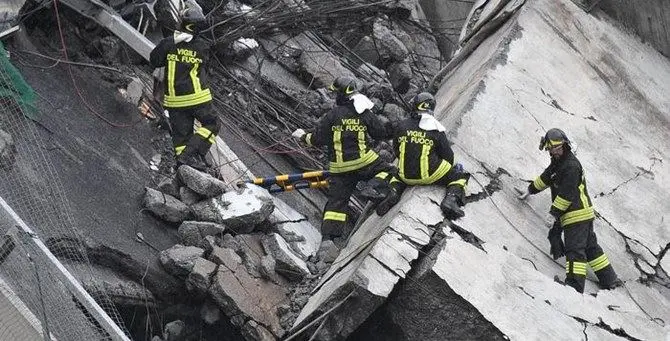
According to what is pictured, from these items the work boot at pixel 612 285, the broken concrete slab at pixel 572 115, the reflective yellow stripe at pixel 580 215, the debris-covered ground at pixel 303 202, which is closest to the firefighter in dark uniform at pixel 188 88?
the debris-covered ground at pixel 303 202

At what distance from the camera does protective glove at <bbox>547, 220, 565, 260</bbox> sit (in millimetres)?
9148

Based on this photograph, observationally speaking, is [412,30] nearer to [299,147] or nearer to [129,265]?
[299,147]

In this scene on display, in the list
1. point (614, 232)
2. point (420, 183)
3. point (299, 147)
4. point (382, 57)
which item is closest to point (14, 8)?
point (299, 147)

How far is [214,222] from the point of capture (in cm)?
933

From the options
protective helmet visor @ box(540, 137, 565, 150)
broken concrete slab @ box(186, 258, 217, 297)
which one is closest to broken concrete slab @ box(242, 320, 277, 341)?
broken concrete slab @ box(186, 258, 217, 297)

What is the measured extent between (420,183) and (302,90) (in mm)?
3905

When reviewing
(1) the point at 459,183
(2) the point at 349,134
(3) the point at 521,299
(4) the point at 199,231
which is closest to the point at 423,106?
(1) the point at 459,183

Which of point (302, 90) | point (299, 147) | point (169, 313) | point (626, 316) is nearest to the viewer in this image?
point (626, 316)

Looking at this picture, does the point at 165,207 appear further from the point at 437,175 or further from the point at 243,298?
the point at 437,175

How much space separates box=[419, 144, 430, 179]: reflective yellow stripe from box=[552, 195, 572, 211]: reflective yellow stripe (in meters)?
1.11

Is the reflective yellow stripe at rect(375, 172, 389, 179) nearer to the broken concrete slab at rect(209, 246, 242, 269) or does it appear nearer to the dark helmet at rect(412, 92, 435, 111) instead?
the dark helmet at rect(412, 92, 435, 111)

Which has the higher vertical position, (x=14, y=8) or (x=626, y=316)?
(x=14, y=8)

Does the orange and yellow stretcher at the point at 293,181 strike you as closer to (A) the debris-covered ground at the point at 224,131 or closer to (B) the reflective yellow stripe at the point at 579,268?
(A) the debris-covered ground at the point at 224,131

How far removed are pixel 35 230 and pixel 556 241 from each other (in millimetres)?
4358
